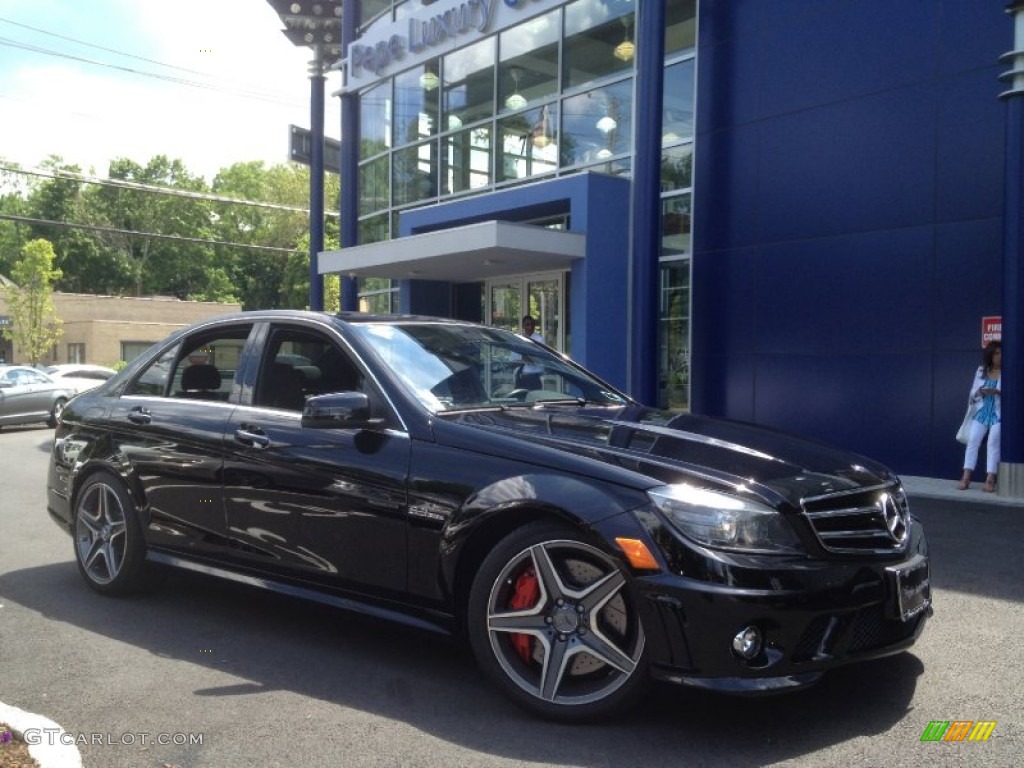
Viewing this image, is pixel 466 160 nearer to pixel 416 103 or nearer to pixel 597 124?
pixel 416 103

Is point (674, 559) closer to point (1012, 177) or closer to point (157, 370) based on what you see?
point (157, 370)

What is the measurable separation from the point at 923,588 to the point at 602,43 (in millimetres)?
13266

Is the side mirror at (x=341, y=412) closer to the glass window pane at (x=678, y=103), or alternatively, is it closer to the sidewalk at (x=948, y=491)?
the sidewalk at (x=948, y=491)

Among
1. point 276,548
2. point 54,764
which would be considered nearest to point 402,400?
point 276,548

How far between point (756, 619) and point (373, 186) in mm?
19070

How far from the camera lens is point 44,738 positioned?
3.64 m

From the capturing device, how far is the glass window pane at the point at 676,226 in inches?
566

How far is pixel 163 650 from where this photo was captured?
4.79m

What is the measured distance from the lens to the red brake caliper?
3.82m

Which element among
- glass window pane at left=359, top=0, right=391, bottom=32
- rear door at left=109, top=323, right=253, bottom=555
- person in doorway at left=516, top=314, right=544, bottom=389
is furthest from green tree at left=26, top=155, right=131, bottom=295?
person in doorway at left=516, top=314, right=544, bottom=389

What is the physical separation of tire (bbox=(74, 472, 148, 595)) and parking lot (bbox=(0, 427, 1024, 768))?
133mm

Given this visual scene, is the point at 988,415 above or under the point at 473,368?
under

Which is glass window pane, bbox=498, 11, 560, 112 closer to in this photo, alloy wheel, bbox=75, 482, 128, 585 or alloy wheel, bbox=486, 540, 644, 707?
alloy wheel, bbox=75, 482, 128, 585

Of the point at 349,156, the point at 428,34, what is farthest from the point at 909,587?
the point at 349,156
